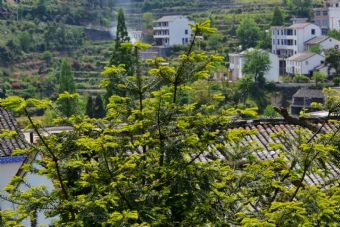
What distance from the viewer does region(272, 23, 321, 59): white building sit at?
73.8 metres

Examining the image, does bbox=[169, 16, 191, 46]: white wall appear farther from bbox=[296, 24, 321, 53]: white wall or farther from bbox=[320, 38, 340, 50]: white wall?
bbox=[320, 38, 340, 50]: white wall

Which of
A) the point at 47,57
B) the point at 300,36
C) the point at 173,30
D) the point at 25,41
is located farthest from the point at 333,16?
the point at 25,41

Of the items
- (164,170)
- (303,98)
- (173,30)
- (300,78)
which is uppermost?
(164,170)

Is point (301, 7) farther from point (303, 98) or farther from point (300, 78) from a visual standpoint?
point (303, 98)

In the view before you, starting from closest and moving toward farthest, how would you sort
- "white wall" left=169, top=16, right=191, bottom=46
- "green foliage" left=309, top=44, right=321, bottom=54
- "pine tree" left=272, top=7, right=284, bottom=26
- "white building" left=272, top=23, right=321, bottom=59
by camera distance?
"green foliage" left=309, top=44, right=321, bottom=54, "white building" left=272, top=23, right=321, bottom=59, "pine tree" left=272, top=7, right=284, bottom=26, "white wall" left=169, top=16, right=191, bottom=46

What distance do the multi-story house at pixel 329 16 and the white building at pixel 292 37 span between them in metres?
8.12

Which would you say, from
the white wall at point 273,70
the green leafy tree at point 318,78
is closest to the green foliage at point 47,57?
the white wall at point 273,70

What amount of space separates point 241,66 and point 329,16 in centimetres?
1870

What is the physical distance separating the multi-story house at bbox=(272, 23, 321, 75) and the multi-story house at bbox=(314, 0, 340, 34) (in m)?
8.20

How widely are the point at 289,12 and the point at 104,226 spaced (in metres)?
88.3

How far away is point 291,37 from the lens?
7481 cm

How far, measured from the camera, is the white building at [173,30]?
273 feet

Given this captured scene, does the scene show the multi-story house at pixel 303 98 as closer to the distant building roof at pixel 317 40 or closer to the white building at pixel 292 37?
the distant building roof at pixel 317 40

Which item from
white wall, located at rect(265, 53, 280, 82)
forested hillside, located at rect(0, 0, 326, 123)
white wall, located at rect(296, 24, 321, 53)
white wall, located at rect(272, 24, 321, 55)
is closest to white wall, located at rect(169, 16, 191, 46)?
forested hillside, located at rect(0, 0, 326, 123)
